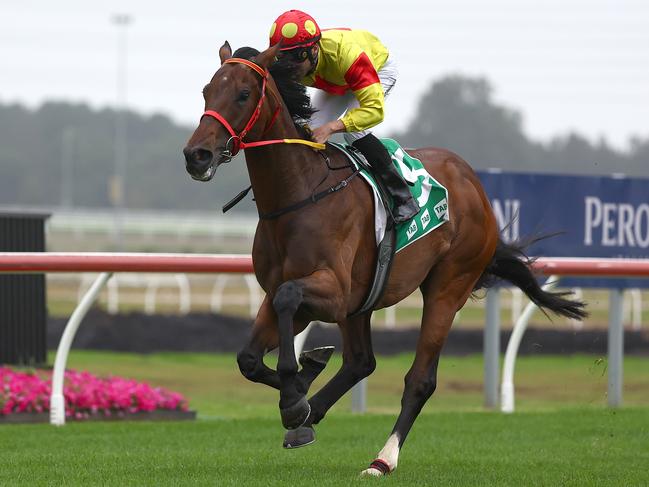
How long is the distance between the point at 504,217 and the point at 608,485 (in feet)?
13.2

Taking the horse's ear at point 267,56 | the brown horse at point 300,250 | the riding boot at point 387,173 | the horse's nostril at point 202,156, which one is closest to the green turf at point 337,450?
the brown horse at point 300,250

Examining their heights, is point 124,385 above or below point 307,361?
below

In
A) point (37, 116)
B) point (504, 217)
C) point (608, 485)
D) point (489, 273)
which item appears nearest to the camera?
point (608, 485)

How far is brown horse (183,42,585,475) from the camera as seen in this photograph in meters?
4.78

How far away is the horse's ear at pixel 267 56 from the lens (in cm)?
491

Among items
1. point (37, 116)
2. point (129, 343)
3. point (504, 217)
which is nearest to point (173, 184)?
point (37, 116)

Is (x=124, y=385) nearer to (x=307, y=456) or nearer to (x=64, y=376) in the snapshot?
(x=64, y=376)

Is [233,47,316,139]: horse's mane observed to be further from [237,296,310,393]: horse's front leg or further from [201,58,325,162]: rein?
[237,296,310,393]: horse's front leg

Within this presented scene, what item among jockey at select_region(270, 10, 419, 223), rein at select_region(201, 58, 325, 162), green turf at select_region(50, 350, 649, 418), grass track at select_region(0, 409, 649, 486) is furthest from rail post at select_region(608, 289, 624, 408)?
rein at select_region(201, 58, 325, 162)

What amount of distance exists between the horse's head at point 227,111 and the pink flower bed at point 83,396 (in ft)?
9.76

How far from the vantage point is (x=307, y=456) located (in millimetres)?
5844

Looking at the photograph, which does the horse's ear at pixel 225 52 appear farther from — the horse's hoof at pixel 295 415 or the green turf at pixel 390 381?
the green turf at pixel 390 381

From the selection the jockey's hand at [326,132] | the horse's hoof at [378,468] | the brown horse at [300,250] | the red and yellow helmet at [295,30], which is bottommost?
the horse's hoof at [378,468]

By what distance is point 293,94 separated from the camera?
17.0 ft
